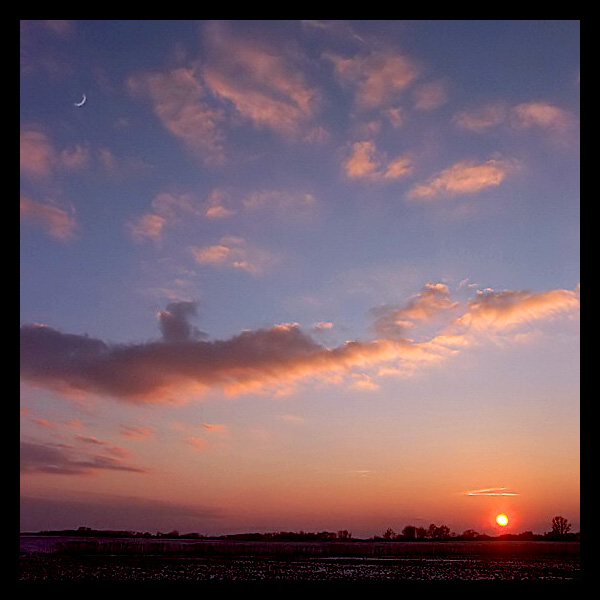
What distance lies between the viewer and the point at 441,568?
25312 millimetres

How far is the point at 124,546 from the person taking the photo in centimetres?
3988

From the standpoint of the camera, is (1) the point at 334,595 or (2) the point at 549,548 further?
(2) the point at 549,548
